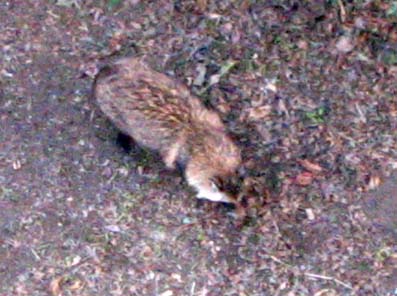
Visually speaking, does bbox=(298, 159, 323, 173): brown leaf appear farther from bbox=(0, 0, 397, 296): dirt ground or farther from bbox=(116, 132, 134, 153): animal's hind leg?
bbox=(116, 132, 134, 153): animal's hind leg

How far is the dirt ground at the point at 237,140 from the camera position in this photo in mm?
7887

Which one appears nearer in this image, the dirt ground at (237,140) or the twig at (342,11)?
the dirt ground at (237,140)

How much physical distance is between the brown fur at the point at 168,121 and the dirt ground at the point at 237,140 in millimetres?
322

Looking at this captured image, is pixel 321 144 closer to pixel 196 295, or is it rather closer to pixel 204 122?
pixel 204 122

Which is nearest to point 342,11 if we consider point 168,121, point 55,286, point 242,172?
point 242,172

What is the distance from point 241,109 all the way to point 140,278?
59.8 inches

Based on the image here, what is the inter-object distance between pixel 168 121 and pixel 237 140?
71 cm

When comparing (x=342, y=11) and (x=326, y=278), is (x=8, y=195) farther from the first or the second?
(x=342, y=11)

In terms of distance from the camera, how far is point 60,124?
26.9 ft

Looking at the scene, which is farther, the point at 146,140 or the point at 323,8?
the point at 323,8

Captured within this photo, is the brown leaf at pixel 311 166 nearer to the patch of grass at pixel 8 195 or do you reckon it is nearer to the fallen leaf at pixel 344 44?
the fallen leaf at pixel 344 44

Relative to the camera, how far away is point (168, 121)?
7.67 metres

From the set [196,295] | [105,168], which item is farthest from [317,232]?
[105,168]

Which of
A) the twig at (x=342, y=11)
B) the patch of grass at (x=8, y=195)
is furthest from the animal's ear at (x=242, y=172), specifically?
the patch of grass at (x=8, y=195)
